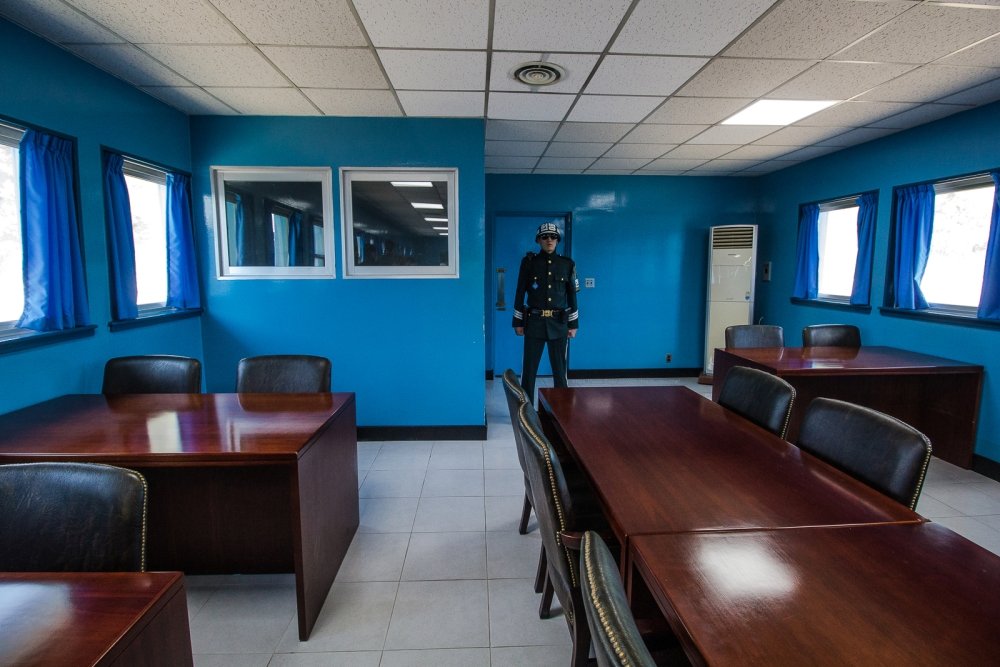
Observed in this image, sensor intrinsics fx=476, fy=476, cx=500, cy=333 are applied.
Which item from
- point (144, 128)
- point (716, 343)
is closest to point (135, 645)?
point (144, 128)

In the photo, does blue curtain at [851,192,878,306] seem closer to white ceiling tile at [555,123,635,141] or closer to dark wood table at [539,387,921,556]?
white ceiling tile at [555,123,635,141]

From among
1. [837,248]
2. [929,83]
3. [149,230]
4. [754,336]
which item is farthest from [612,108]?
[149,230]

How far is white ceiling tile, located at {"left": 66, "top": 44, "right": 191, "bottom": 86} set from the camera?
243 cm

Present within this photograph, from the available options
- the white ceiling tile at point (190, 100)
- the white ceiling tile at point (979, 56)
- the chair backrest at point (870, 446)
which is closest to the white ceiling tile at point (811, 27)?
the white ceiling tile at point (979, 56)

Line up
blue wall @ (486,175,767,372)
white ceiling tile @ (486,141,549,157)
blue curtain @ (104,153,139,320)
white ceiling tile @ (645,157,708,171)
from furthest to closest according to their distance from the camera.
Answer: blue wall @ (486,175,767,372), white ceiling tile @ (645,157,708,171), white ceiling tile @ (486,141,549,157), blue curtain @ (104,153,139,320)

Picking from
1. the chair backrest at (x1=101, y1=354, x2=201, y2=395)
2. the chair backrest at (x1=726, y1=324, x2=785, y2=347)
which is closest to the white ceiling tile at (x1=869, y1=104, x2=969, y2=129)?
the chair backrest at (x1=726, y1=324, x2=785, y2=347)

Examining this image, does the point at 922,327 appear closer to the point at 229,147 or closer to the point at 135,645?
the point at 135,645

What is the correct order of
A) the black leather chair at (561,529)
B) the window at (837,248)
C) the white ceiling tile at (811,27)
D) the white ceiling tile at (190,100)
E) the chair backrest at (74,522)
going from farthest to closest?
the window at (837,248) → the white ceiling tile at (190,100) → the white ceiling tile at (811,27) → the black leather chair at (561,529) → the chair backrest at (74,522)

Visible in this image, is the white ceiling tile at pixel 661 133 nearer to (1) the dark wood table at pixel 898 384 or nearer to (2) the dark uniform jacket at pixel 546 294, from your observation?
(2) the dark uniform jacket at pixel 546 294

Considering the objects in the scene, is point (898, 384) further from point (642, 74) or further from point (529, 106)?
point (529, 106)

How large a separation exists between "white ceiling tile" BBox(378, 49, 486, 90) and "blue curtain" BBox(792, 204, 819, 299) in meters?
3.86

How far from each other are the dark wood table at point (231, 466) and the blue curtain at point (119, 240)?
71 centimetres

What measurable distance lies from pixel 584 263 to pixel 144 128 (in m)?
4.33

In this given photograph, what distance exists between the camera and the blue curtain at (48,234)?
2.28 m
